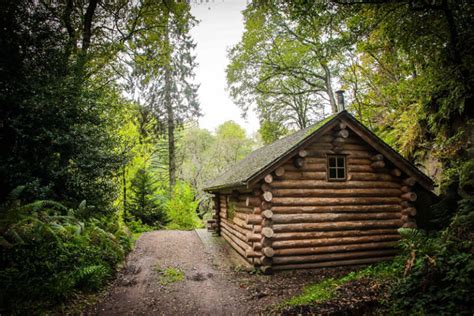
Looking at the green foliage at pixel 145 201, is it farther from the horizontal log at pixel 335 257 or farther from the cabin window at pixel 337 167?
the cabin window at pixel 337 167

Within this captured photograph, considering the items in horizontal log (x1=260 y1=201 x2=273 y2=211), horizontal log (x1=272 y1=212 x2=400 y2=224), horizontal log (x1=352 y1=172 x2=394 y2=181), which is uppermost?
horizontal log (x1=352 y1=172 x2=394 y2=181)

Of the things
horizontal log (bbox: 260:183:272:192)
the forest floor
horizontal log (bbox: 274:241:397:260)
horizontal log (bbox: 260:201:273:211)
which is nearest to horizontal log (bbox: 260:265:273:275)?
the forest floor

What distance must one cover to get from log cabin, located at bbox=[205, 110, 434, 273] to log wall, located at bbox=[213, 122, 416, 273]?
3 cm

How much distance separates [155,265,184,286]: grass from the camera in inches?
298

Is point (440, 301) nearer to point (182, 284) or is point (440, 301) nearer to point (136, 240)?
point (182, 284)

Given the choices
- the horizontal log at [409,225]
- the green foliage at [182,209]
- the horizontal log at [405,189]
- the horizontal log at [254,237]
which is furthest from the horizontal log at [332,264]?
the green foliage at [182,209]

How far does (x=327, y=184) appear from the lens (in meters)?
9.09

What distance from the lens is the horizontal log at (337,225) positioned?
27.8 feet

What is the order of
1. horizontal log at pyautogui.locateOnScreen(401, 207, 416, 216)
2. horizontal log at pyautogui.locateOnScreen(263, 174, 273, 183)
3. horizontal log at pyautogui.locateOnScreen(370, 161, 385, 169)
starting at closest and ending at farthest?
1. horizontal log at pyautogui.locateOnScreen(263, 174, 273, 183)
2. horizontal log at pyautogui.locateOnScreen(370, 161, 385, 169)
3. horizontal log at pyautogui.locateOnScreen(401, 207, 416, 216)

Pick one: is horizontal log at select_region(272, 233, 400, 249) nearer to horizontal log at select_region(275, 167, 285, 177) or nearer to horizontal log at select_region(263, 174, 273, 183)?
horizontal log at select_region(263, 174, 273, 183)

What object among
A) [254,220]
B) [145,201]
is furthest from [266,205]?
[145,201]

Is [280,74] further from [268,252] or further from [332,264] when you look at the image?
[268,252]

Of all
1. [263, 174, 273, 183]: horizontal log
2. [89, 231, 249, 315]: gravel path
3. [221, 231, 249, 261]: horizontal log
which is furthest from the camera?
[221, 231, 249, 261]: horizontal log

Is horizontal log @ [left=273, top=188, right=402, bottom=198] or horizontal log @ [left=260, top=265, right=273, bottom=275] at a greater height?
horizontal log @ [left=273, top=188, right=402, bottom=198]
